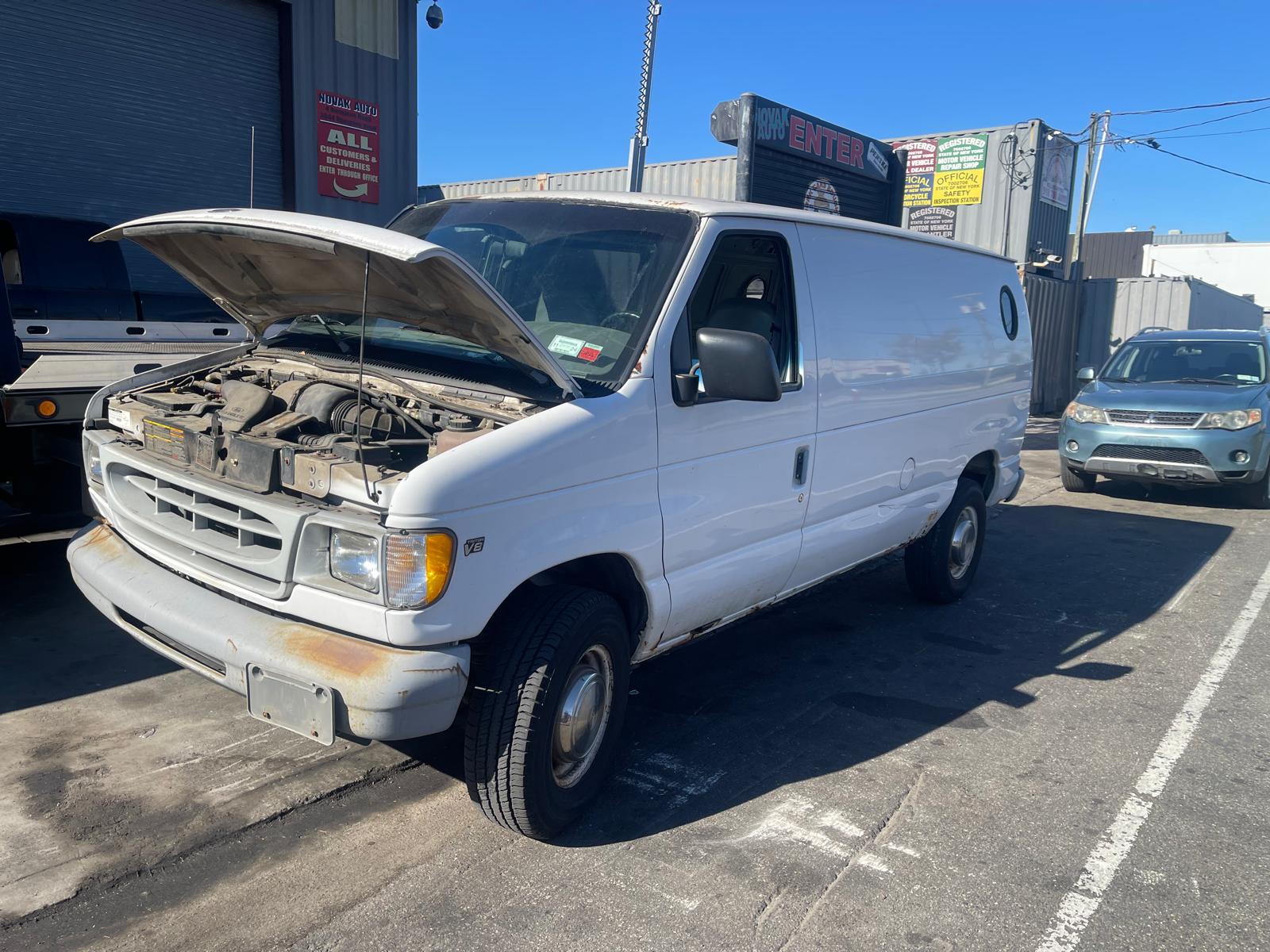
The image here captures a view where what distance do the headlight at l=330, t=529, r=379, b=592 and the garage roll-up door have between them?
8.15 m

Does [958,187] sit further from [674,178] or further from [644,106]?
[644,106]

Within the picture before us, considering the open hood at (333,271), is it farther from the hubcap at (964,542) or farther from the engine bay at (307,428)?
the hubcap at (964,542)

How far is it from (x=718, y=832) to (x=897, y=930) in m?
0.71

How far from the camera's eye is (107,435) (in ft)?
12.9

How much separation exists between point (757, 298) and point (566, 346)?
1.23 metres

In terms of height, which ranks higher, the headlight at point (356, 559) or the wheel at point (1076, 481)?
the headlight at point (356, 559)

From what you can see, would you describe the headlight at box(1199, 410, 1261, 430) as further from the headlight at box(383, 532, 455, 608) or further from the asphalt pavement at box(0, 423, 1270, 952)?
the headlight at box(383, 532, 455, 608)

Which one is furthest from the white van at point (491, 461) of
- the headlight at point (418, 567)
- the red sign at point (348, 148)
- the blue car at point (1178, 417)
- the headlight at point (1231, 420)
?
the red sign at point (348, 148)

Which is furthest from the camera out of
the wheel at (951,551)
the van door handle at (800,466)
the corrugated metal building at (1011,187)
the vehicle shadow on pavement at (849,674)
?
the corrugated metal building at (1011,187)

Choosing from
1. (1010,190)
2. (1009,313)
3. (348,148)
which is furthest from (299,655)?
(1010,190)

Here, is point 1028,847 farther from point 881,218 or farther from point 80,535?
point 881,218

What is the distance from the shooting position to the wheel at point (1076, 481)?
1109 centimetres

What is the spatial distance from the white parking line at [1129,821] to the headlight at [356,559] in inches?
89.3

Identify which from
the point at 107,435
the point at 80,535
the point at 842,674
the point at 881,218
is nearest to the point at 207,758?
the point at 80,535
